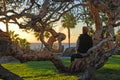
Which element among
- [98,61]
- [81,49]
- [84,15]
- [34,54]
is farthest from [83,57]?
[84,15]

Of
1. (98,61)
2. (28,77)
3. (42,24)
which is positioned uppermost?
(42,24)

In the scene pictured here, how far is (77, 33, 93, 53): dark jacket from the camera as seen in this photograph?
584 inches

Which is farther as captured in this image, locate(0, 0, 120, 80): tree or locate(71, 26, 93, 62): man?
locate(71, 26, 93, 62): man

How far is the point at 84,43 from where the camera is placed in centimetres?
1484

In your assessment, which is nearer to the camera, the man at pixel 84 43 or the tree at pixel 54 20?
the tree at pixel 54 20

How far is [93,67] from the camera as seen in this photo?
11.6m

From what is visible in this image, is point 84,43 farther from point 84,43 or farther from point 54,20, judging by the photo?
point 54,20

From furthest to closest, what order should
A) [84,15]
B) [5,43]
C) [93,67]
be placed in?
[84,15] < [5,43] < [93,67]

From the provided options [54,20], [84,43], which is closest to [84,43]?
[84,43]

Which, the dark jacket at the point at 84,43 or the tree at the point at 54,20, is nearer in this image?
the tree at the point at 54,20

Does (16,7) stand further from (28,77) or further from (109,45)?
(109,45)

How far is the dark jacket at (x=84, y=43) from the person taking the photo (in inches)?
584

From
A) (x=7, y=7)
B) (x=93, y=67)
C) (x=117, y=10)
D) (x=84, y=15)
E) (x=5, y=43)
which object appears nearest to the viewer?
(x=93, y=67)

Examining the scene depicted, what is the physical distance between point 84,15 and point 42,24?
5.09 m
